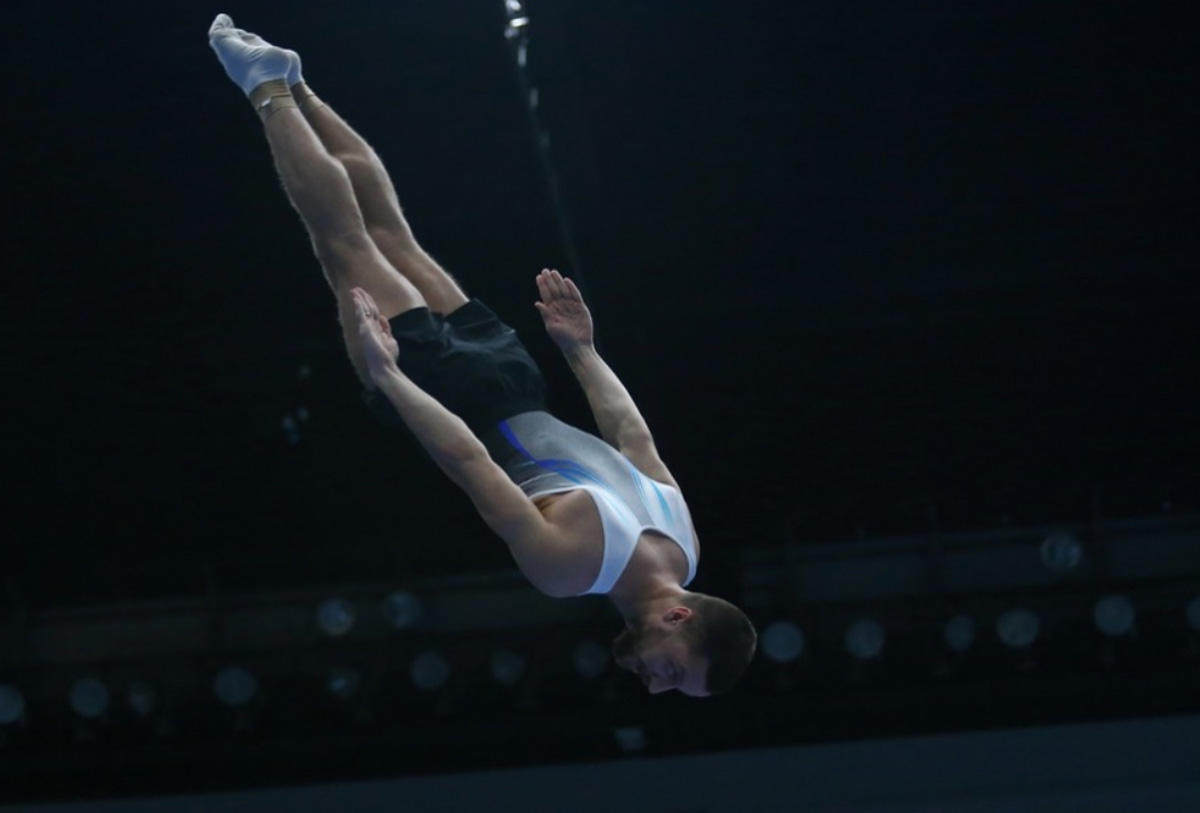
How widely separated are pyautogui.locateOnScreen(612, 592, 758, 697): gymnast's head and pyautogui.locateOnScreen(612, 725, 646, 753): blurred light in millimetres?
3490

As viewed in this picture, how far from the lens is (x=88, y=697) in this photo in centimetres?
649

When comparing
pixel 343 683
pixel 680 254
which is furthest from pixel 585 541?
pixel 343 683

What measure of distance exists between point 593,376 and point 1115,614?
3656 millimetres

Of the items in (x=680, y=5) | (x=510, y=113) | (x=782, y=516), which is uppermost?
(x=680, y=5)

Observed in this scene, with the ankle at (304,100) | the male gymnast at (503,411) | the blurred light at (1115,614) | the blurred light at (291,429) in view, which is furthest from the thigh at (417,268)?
the blurred light at (1115,614)

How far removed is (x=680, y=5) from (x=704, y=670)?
2.11 meters

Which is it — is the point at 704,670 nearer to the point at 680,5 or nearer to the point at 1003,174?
the point at 680,5

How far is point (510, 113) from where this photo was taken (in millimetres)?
4496

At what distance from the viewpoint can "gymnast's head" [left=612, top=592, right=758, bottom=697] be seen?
2.77 m

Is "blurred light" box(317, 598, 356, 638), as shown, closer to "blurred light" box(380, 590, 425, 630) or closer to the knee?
"blurred light" box(380, 590, 425, 630)

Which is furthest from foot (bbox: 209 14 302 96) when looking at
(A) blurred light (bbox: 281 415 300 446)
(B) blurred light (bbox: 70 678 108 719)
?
(B) blurred light (bbox: 70 678 108 719)

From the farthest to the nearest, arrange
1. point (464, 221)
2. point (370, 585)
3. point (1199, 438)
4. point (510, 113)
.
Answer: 1. point (370, 585)
2. point (1199, 438)
3. point (464, 221)
4. point (510, 113)

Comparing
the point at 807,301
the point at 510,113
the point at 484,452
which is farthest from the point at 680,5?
the point at 484,452

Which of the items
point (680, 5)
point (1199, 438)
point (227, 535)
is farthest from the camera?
point (227, 535)
